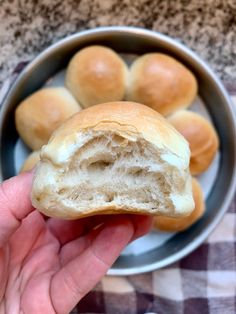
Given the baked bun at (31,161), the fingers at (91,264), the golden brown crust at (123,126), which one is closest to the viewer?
the golden brown crust at (123,126)

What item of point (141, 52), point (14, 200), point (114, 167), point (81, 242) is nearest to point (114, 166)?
point (114, 167)

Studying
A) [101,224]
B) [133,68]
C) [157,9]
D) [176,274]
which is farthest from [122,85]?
[176,274]

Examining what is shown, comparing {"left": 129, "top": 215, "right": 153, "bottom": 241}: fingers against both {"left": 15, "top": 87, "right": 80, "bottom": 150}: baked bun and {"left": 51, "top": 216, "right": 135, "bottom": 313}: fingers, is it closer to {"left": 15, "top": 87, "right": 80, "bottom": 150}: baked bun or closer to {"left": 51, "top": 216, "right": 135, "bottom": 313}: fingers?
{"left": 51, "top": 216, "right": 135, "bottom": 313}: fingers

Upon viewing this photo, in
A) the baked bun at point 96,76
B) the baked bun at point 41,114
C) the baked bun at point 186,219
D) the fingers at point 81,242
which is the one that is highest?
the baked bun at point 96,76

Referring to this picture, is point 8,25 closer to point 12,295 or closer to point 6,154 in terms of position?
point 6,154

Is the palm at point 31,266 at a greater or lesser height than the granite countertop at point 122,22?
lesser

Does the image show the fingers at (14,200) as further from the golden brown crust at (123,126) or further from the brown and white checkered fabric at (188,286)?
the brown and white checkered fabric at (188,286)

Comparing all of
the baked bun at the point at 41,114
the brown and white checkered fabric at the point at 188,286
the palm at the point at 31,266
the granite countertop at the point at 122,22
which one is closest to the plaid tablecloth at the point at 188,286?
the brown and white checkered fabric at the point at 188,286

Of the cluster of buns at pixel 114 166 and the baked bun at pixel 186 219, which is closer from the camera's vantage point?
the cluster of buns at pixel 114 166
